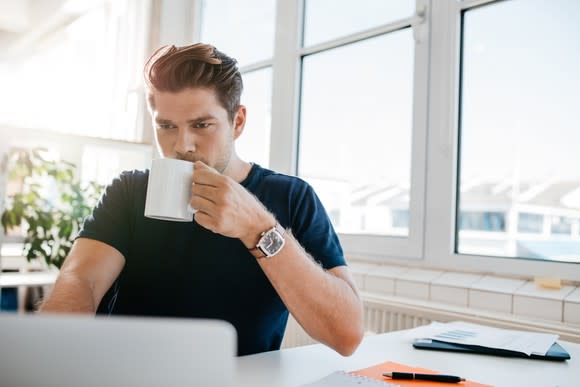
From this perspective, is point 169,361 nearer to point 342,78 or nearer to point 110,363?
point 110,363

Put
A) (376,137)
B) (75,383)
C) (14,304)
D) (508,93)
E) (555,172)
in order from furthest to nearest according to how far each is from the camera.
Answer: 1. (14,304)
2. (376,137)
3. (508,93)
4. (555,172)
5. (75,383)

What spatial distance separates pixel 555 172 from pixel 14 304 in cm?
247

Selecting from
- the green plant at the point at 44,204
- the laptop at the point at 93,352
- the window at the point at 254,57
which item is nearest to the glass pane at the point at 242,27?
the window at the point at 254,57

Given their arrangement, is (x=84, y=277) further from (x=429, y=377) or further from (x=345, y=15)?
(x=345, y=15)

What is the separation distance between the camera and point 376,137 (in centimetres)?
218

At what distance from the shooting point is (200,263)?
3.78 ft

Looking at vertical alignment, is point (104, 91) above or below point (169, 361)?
above

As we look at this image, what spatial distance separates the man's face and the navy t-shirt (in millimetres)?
132

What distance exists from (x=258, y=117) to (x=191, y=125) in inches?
66.6

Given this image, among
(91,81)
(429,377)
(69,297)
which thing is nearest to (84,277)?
(69,297)

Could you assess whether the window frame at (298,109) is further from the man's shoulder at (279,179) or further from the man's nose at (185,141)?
the man's nose at (185,141)

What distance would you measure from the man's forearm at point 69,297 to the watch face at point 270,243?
0.40m

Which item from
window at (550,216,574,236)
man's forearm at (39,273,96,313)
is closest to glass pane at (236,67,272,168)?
window at (550,216,574,236)

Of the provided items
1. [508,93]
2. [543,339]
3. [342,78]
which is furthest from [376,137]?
[543,339]
